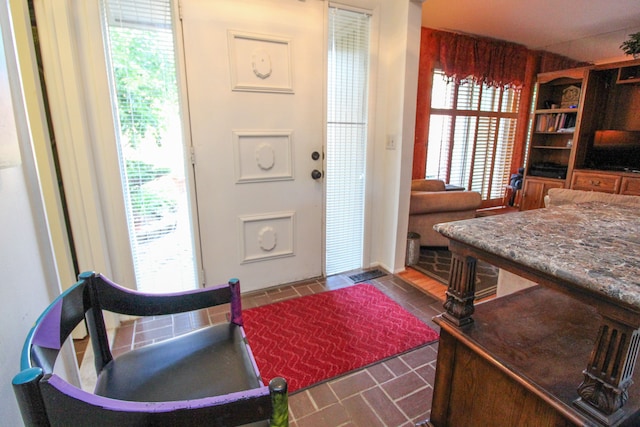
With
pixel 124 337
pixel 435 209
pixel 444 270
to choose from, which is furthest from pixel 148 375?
pixel 435 209

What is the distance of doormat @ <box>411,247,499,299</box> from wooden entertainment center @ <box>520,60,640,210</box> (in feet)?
7.87

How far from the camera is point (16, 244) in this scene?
2.89 feet

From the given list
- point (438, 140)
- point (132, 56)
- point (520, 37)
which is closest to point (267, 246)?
point (132, 56)

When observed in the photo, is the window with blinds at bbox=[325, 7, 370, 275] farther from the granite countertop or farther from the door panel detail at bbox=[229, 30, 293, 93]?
the granite countertop

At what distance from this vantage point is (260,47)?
7.02 feet

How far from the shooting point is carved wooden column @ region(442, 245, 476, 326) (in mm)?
1032

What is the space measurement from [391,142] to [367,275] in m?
1.15

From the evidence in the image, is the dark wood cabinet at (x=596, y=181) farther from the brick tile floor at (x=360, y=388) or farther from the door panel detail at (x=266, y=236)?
the door panel detail at (x=266, y=236)

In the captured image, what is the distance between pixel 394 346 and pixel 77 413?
1611 millimetres

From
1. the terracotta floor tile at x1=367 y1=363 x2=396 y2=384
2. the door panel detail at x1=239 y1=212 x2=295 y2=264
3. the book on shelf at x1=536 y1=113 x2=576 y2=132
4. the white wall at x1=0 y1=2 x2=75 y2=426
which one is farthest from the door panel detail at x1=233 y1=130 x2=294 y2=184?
the book on shelf at x1=536 y1=113 x2=576 y2=132

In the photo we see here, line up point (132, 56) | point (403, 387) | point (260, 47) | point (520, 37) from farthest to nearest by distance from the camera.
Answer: point (520, 37) < point (260, 47) < point (132, 56) < point (403, 387)

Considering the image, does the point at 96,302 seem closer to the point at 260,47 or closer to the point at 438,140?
the point at 260,47

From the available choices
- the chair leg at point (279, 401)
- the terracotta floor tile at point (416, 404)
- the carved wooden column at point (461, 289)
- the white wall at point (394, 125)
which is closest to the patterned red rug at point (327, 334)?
the terracotta floor tile at point (416, 404)

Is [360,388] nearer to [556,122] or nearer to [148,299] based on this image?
[148,299]
